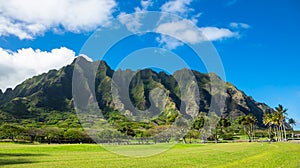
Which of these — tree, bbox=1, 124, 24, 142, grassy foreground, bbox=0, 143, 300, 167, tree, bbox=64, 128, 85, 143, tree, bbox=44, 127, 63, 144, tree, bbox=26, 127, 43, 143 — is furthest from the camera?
tree, bbox=64, 128, 85, 143

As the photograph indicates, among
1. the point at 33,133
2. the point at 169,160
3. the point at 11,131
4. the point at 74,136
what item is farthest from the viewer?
the point at 74,136

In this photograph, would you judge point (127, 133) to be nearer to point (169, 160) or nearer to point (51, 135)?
point (51, 135)

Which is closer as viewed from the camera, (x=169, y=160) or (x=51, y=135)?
(x=169, y=160)

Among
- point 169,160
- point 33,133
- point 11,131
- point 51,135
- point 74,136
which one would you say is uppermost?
point 11,131

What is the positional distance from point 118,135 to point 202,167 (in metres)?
109

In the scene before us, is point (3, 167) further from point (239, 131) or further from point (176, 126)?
point (239, 131)

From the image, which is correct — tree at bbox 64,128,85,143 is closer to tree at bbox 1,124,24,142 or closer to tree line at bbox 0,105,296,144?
tree line at bbox 0,105,296,144

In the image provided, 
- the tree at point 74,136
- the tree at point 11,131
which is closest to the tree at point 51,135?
the tree at point 74,136

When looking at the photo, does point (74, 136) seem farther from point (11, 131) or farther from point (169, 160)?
point (169, 160)

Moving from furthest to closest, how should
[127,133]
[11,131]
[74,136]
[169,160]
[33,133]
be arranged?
[127,133] < [74,136] < [33,133] < [11,131] < [169,160]

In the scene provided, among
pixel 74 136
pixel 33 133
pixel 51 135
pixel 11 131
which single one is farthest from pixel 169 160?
pixel 33 133

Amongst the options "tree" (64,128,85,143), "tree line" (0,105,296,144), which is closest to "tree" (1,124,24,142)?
"tree line" (0,105,296,144)

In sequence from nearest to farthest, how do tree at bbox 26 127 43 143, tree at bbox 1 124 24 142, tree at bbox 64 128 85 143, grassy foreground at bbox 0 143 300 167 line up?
1. grassy foreground at bbox 0 143 300 167
2. tree at bbox 1 124 24 142
3. tree at bbox 26 127 43 143
4. tree at bbox 64 128 85 143

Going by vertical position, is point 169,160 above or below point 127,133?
below
